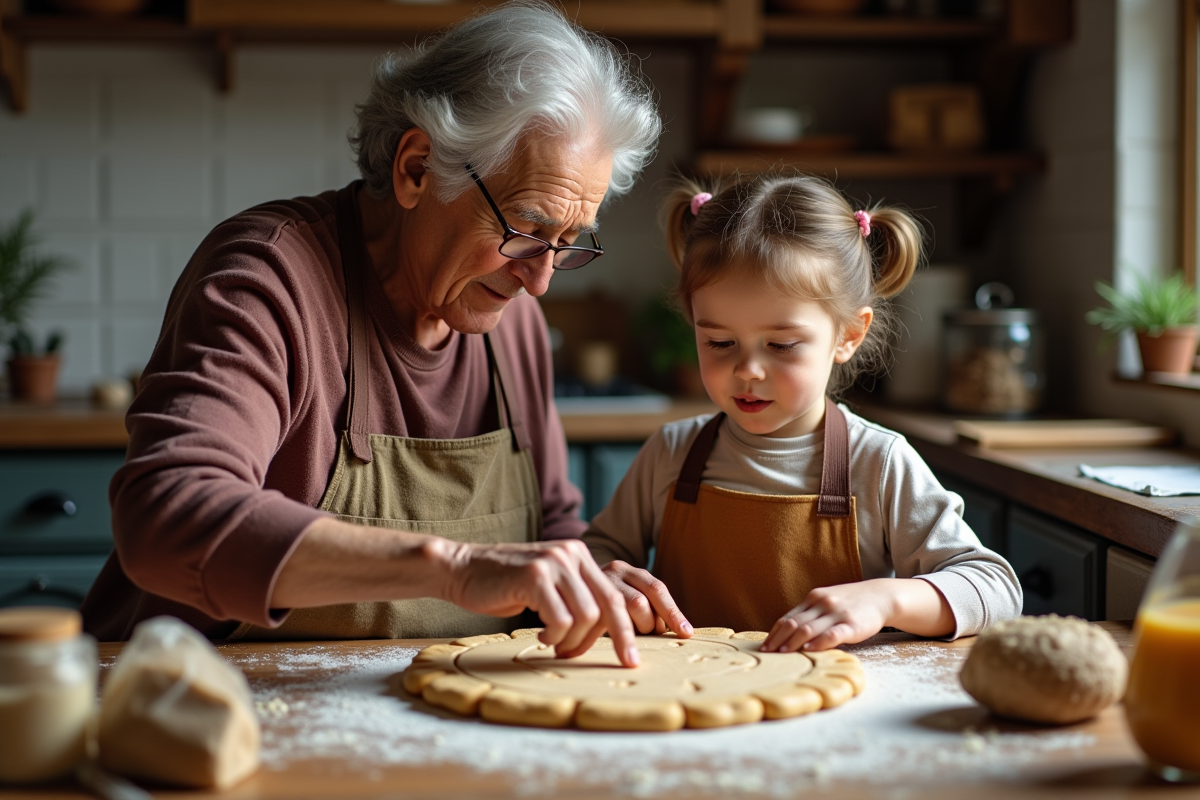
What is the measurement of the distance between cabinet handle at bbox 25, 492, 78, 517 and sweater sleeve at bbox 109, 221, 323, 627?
A: 1305 millimetres

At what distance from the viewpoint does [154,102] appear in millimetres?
3080

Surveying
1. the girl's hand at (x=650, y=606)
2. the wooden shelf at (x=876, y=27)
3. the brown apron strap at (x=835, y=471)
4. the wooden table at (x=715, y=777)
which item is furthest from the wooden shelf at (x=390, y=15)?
the wooden table at (x=715, y=777)

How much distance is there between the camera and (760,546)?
1.43 metres

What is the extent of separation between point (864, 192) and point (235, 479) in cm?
254

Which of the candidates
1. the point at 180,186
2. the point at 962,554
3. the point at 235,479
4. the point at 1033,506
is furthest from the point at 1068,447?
the point at 180,186

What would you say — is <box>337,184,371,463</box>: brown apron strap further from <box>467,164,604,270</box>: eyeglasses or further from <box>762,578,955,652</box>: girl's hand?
<box>762,578,955,652</box>: girl's hand

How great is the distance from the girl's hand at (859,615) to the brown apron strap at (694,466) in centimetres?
34

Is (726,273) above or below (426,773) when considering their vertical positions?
above

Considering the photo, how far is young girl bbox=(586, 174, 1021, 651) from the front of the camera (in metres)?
1.40

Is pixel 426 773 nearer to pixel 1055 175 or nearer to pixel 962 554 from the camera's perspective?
pixel 962 554

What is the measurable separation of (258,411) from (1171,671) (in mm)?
863

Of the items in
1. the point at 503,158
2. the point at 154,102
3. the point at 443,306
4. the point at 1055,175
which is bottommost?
the point at 443,306

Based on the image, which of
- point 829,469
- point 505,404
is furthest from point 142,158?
point 829,469

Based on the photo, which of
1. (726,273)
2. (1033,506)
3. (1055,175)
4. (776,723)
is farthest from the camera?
(1055,175)
